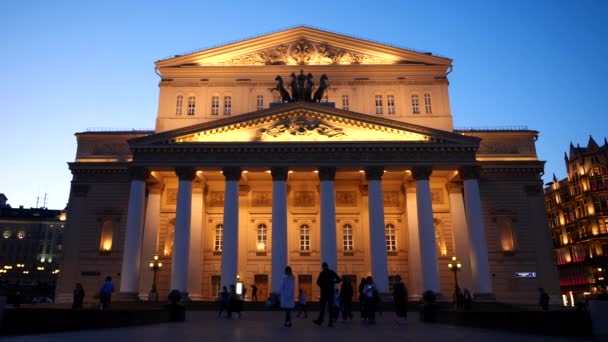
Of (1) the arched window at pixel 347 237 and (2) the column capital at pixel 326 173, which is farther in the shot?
(1) the arched window at pixel 347 237

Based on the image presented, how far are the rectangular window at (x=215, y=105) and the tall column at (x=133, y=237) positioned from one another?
31.2 feet

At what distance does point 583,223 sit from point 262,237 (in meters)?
53.1

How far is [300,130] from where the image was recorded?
33.8 m

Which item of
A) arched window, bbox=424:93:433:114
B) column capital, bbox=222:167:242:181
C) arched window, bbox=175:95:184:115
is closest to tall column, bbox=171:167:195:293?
column capital, bbox=222:167:242:181

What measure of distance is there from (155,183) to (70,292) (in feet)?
31.7

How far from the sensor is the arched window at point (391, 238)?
38438mm

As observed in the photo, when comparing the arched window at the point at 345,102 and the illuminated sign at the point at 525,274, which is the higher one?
the arched window at the point at 345,102

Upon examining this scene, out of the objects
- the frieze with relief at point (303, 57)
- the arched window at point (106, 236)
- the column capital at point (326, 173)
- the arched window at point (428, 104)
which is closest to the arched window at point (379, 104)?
the frieze with relief at point (303, 57)

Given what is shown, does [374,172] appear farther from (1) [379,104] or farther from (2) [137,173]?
(2) [137,173]

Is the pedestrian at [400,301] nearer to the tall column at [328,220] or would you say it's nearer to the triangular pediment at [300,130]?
the tall column at [328,220]

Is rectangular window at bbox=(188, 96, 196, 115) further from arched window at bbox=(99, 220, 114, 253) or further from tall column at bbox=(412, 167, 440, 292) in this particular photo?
tall column at bbox=(412, 167, 440, 292)


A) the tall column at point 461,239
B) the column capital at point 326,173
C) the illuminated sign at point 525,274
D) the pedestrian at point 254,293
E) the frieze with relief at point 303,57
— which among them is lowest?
the pedestrian at point 254,293

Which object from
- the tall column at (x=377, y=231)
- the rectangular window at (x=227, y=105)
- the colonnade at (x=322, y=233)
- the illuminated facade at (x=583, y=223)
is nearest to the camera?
the tall column at (x=377, y=231)

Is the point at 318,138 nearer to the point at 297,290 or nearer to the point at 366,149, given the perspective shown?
the point at 366,149
